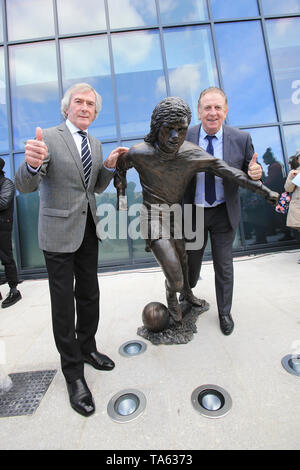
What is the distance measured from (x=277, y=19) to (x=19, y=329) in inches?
358

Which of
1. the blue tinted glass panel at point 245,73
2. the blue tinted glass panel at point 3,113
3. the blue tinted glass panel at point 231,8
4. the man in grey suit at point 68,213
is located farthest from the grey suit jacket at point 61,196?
the blue tinted glass panel at point 231,8

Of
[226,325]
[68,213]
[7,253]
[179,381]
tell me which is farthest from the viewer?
[7,253]

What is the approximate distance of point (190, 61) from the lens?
666 cm

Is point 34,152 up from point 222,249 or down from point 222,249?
up

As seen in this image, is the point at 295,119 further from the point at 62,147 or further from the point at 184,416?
the point at 184,416

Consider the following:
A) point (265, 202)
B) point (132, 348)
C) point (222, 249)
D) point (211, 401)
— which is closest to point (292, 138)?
point (265, 202)

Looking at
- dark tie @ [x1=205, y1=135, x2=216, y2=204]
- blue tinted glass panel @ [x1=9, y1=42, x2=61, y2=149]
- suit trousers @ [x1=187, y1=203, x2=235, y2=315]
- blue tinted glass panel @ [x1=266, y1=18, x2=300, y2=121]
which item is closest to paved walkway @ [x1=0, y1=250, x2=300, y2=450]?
suit trousers @ [x1=187, y1=203, x2=235, y2=315]

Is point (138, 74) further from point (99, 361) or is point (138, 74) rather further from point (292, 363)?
point (292, 363)

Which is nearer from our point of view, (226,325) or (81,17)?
(226,325)

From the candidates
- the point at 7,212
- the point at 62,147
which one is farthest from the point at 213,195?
the point at 7,212

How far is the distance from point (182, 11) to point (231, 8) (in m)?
1.26

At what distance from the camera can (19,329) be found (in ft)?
10.5

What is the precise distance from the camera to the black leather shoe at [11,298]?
421 centimetres

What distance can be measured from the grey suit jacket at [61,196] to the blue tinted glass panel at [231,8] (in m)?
7.21
